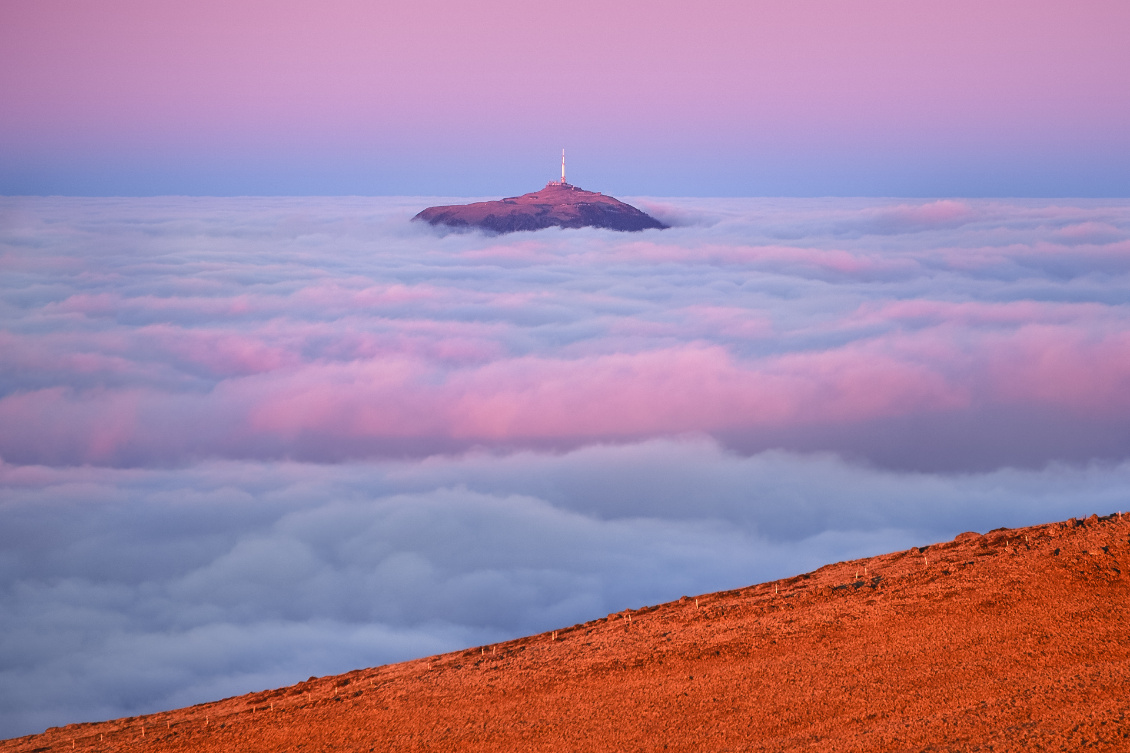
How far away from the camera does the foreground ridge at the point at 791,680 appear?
1231cm

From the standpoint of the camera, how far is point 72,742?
57.9 feet

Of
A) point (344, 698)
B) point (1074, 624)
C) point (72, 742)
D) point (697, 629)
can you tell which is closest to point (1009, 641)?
point (1074, 624)

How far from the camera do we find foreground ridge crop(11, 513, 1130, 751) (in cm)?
1231

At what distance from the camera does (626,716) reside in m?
13.9

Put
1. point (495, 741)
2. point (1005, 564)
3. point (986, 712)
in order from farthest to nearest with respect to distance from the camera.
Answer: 1. point (1005, 564)
2. point (495, 741)
3. point (986, 712)

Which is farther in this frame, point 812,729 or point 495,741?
point 495,741

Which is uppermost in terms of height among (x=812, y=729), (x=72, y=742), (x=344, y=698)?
(x=812, y=729)

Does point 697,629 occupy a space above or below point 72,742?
above

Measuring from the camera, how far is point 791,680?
1416cm

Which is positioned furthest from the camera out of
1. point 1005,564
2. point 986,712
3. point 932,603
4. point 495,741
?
point 1005,564

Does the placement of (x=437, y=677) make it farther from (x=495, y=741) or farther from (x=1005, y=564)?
(x=1005, y=564)

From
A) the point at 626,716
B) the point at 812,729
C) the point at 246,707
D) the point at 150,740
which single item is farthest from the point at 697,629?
the point at 150,740

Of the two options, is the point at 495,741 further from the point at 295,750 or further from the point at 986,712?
the point at 986,712

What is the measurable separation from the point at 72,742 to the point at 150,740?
7.81ft
